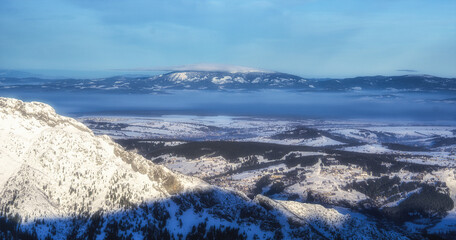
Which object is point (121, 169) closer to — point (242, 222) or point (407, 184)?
point (242, 222)

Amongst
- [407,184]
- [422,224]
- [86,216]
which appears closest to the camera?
[86,216]

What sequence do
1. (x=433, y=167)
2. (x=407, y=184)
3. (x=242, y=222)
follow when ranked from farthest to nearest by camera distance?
1. (x=433, y=167)
2. (x=407, y=184)
3. (x=242, y=222)

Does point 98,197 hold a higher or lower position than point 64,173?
lower

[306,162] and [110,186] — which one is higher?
[110,186]

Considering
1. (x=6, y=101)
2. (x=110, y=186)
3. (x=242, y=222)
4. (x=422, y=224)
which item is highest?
(x=6, y=101)

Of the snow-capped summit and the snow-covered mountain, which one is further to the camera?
the snow-capped summit

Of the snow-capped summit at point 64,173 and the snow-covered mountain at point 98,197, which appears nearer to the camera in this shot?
the snow-covered mountain at point 98,197

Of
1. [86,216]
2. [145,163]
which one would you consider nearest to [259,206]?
[145,163]

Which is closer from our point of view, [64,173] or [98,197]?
[98,197]
